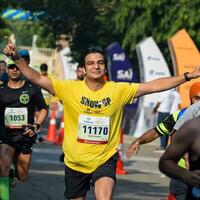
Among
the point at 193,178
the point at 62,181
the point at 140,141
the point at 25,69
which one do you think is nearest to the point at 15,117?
the point at 25,69

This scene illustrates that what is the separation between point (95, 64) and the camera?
8.45m

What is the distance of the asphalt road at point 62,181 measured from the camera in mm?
12680

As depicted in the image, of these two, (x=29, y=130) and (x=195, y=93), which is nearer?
(x=195, y=93)

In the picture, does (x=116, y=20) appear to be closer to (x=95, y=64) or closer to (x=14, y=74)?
(x=14, y=74)

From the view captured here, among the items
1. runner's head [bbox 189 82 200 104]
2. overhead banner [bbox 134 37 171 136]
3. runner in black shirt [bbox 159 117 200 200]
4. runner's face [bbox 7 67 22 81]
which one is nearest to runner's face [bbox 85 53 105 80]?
runner's head [bbox 189 82 200 104]

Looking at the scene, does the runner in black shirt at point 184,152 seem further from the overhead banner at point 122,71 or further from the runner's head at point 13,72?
the overhead banner at point 122,71

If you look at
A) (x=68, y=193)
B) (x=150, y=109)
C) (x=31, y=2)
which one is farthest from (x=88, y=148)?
(x=31, y=2)

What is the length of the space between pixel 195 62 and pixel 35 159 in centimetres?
845

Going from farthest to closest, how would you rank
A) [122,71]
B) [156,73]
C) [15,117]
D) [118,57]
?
1. [118,57]
2. [122,71]
3. [156,73]
4. [15,117]

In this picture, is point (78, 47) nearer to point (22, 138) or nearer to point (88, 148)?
point (22, 138)

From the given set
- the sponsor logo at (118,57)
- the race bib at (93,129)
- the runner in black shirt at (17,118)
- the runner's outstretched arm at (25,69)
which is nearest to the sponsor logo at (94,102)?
the race bib at (93,129)

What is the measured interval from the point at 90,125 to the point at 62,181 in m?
6.02

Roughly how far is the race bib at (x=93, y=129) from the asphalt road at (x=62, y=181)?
3.85 m

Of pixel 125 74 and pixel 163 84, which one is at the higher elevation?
pixel 163 84
